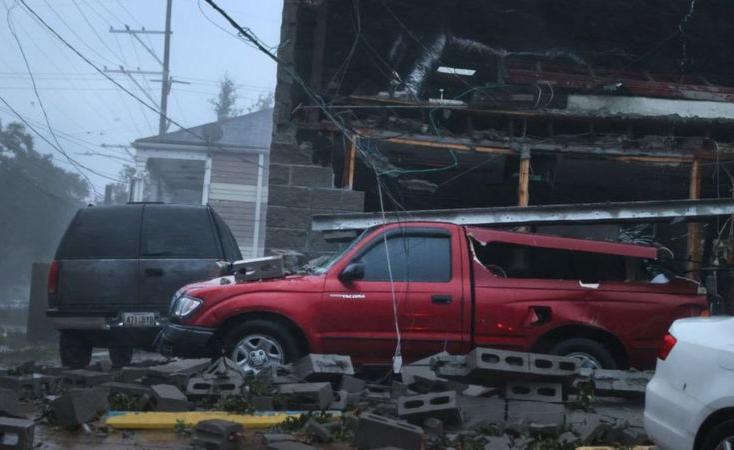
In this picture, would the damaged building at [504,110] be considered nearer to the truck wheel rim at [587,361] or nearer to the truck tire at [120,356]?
the truck tire at [120,356]

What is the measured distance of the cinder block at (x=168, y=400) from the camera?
24.0ft

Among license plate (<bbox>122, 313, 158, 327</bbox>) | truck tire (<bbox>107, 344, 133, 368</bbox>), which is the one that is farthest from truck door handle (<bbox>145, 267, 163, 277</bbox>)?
truck tire (<bbox>107, 344, 133, 368</bbox>)

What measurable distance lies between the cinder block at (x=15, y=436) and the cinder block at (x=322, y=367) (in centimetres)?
268

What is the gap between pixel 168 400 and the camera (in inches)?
288

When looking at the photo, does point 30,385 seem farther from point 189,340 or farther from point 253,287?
point 253,287

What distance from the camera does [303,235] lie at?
13297 mm

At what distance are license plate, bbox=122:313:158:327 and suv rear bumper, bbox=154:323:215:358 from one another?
1.74 meters

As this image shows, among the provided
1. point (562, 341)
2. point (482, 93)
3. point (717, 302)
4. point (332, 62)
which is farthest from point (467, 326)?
point (332, 62)

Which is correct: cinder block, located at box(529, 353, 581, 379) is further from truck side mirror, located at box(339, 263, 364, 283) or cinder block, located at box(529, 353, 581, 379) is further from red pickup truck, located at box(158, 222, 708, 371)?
truck side mirror, located at box(339, 263, 364, 283)

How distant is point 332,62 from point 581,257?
8.39 m

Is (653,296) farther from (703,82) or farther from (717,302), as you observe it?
(703,82)

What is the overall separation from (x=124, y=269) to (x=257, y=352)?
3.02m

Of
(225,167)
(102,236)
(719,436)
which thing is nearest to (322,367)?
(719,436)

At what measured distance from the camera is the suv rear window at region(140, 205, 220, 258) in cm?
1107
